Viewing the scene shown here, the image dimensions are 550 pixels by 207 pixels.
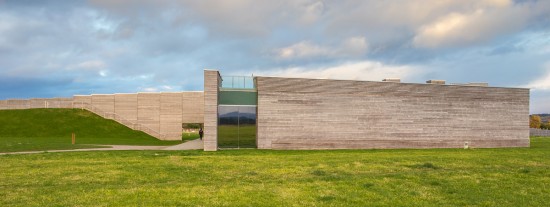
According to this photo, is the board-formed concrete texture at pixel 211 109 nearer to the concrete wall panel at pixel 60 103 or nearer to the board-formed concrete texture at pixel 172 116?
the board-formed concrete texture at pixel 172 116

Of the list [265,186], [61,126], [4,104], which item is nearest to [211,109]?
[265,186]

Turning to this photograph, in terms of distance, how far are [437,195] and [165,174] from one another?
9.19 m

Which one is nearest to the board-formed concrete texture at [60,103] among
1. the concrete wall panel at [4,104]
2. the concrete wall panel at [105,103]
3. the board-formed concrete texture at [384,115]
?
the concrete wall panel at [105,103]

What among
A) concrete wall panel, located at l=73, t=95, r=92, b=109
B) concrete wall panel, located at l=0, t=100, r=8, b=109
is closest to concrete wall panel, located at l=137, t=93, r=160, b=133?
concrete wall panel, located at l=73, t=95, r=92, b=109

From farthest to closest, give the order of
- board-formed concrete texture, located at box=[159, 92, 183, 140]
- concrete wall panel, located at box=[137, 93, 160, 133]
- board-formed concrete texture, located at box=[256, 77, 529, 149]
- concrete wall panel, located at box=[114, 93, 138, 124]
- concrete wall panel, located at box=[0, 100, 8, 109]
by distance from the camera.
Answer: concrete wall panel, located at box=[0, 100, 8, 109], concrete wall panel, located at box=[114, 93, 138, 124], concrete wall panel, located at box=[137, 93, 160, 133], board-formed concrete texture, located at box=[159, 92, 183, 140], board-formed concrete texture, located at box=[256, 77, 529, 149]

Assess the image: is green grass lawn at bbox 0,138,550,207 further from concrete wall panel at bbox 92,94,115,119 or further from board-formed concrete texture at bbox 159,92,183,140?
concrete wall panel at bbox 92,94,115,119

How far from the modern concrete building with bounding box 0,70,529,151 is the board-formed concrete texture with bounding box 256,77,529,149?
66mm

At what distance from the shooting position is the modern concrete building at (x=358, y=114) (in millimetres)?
29375

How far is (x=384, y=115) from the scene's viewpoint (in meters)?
31.5

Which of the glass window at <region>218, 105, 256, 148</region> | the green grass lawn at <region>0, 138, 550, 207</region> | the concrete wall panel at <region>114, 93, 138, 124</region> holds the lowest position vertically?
the green grass lawn at <region>0, 138, 550, 207</region>

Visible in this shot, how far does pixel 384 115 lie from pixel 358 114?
221 centimetres

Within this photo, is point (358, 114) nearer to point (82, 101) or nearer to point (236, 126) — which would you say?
point (236, 126)

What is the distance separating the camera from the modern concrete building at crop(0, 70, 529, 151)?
2938 cm

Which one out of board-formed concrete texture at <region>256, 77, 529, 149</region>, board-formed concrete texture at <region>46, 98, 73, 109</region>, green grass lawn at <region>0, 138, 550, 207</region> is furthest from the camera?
board-formed concrete texture at <region>46, 98, 73, 109</region>
